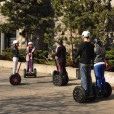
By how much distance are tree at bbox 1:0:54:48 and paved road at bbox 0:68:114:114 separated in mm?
7738

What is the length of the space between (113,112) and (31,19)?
1310 cm

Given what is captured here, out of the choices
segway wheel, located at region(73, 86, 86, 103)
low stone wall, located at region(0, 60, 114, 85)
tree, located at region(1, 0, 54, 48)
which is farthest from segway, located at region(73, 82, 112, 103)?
tree, located at region(1, 0, 54, 48)

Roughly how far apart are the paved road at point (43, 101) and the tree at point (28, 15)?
25.4 feet

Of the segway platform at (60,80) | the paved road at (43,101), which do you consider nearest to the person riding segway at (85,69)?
the paved road at (43,101)

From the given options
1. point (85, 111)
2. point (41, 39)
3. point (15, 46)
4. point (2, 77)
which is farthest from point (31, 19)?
point (85, 111)

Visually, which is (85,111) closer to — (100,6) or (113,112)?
(113,112)

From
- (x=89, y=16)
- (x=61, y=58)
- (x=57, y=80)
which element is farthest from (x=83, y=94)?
(x=89, y=16)

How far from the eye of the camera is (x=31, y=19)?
885 inches

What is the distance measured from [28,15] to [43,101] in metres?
11.4

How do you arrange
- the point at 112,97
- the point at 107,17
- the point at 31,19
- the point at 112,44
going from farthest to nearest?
the point at 31,19 → the point at 112,44 → the point at 107,17 → the point at 112,97

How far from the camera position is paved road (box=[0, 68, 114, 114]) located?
1043cm

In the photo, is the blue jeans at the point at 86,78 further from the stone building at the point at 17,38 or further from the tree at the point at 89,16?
the stone building at the point at 17,38

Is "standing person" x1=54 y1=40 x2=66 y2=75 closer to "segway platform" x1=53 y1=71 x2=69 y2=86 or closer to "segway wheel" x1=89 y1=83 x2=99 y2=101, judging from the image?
"segway platform" x1=53 y1=71 x2=69 y2=86

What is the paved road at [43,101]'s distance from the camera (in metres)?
10.4
